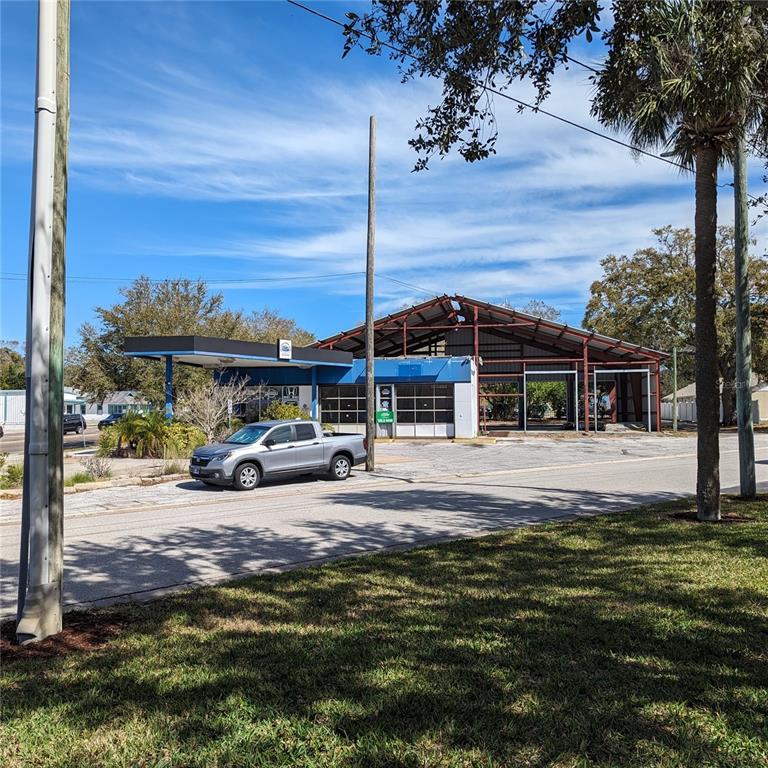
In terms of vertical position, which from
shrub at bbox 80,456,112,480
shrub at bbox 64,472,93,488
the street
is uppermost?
shrub at bbox 80,456,112,480

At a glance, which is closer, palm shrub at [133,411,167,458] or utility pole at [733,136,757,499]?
utility pole at [733,136,757,499]

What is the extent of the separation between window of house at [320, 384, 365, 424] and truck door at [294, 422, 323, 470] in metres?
19.2

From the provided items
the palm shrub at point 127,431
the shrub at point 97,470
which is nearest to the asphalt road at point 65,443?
the palm shrub at point 127,431

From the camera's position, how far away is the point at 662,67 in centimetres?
777

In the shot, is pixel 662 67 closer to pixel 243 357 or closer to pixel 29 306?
pixel 29 306

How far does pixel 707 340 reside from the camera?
32.0 ft

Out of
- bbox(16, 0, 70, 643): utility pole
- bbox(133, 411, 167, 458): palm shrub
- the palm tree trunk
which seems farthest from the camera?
bbox(133, 411, 167, 458): palm shrub

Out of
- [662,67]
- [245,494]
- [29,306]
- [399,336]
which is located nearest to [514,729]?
[29,306]

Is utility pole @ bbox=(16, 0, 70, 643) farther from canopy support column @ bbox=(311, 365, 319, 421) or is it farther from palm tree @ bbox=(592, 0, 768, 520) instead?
canopy support column @ bbox=(311, 365, 319, 421)

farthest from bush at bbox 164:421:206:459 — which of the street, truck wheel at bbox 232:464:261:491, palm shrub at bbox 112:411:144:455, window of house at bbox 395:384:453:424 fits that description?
window of house at bbox 395:384:453:424

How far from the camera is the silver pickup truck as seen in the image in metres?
15.3

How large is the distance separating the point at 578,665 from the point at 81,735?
2.98m

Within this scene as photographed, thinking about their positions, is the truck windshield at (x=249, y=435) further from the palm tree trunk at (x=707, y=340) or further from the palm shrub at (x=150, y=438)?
the palm tree trunk at (x=707, y=340)

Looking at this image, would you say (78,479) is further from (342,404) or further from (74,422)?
(74,422)
